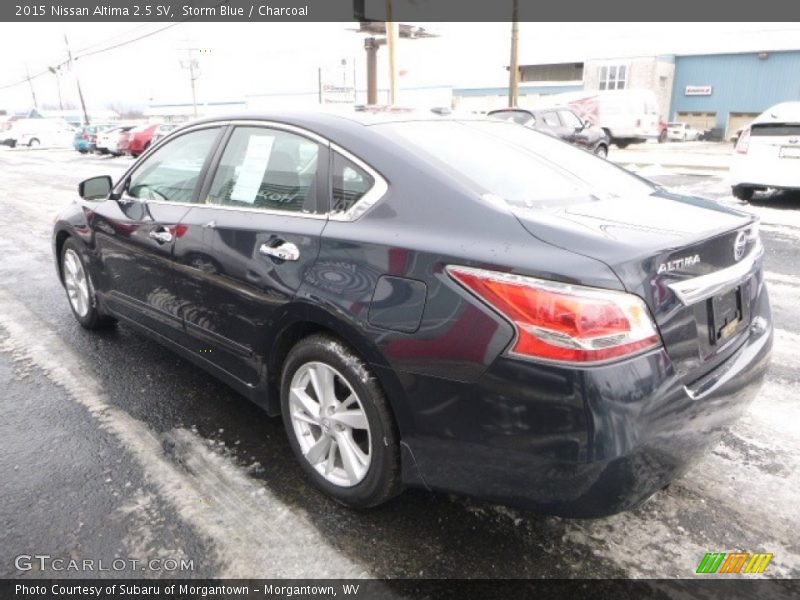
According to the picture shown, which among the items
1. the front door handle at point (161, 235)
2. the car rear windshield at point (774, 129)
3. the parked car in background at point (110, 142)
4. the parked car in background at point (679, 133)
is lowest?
the parked car in background at point (679, 133)

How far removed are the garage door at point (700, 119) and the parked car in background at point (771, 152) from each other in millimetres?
39414

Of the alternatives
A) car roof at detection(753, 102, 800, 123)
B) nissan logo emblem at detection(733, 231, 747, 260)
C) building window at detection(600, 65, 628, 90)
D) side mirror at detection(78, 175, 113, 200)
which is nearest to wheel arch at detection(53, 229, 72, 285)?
side mirror at detection(78, 175, 113, 200)

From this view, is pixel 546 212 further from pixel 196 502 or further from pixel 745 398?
pixel 196 502

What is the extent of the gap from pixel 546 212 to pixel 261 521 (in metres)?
1.61

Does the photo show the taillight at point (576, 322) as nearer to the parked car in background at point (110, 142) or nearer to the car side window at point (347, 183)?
the car side window at point (347, 183)

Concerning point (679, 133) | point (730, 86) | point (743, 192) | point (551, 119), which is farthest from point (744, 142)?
point (730, 86)

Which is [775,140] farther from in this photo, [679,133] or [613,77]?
[613,77]

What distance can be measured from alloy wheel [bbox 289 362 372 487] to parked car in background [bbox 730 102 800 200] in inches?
343

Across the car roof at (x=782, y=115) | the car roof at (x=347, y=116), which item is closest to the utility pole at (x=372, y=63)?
the car roof at (x=782, y=115)

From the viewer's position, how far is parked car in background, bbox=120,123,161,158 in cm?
2388

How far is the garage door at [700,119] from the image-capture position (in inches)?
1738

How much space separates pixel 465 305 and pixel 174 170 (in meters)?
2.27

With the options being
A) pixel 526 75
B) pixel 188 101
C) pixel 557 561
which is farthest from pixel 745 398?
pixel 188 101

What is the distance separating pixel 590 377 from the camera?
1808 millimetres
